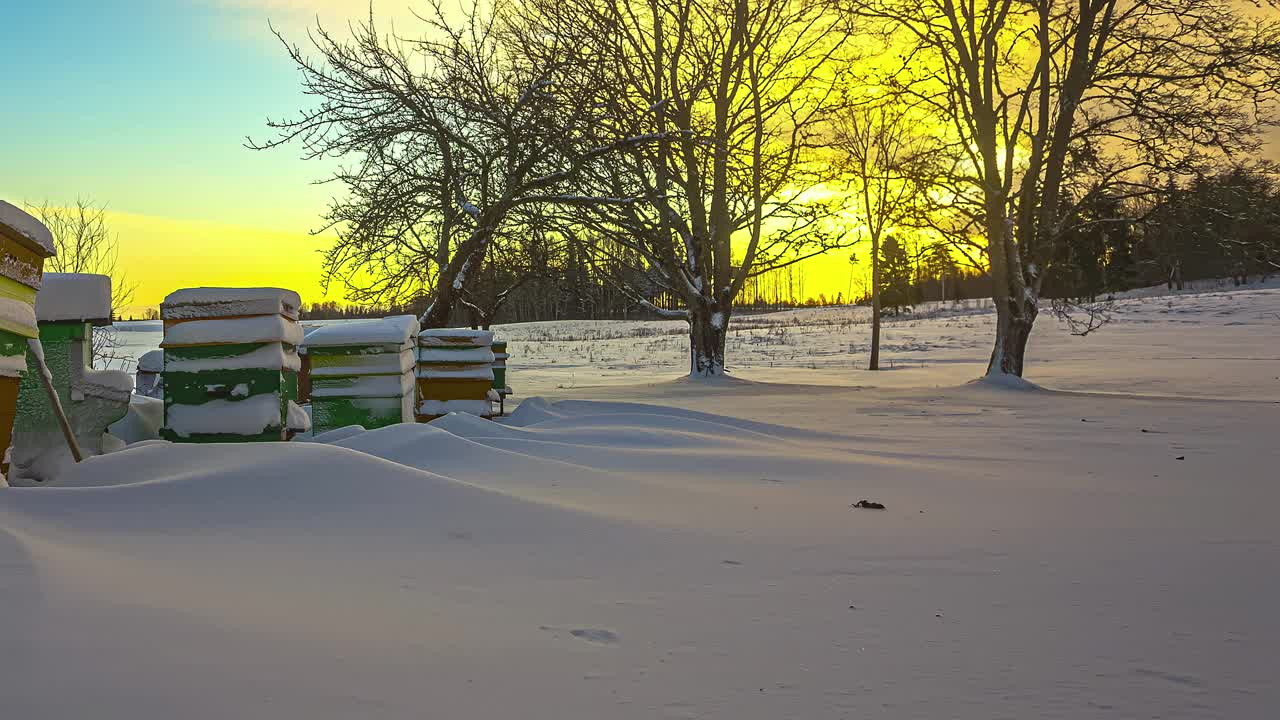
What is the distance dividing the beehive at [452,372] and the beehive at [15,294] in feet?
17.9

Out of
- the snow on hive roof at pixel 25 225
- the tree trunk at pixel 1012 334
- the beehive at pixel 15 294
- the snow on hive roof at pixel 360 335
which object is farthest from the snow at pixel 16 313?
the tree trunk at pixel 1012 334

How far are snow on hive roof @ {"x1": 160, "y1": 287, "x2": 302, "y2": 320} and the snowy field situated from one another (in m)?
1.14

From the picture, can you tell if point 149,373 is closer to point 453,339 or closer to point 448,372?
point 448,372

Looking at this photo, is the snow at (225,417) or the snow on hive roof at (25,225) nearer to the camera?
the snow on hive roof at (25,225)

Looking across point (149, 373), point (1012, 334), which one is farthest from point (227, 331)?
point (1012, 334)

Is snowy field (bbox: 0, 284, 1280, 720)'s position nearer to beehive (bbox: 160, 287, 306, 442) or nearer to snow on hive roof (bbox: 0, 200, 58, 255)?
beehive (bbox: 160, 287, 306, 442)

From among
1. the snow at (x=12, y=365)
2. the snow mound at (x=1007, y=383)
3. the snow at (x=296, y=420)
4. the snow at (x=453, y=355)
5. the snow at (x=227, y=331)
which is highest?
the snow at (x=227, y=331)

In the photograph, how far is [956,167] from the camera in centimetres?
1544

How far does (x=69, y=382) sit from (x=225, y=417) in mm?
1218

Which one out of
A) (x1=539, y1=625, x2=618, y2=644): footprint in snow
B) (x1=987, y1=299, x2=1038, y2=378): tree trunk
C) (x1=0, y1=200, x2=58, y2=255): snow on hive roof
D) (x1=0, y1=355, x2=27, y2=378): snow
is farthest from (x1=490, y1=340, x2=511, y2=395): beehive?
(x1=987, y1=299, x2=1038, y2=378): tree trunk

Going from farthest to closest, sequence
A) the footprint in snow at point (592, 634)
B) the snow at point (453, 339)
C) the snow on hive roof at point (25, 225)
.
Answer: the snow at point (453, 339) → the snow on hive roof at point (25, 225) → the footprint in snow at point (592, 634)

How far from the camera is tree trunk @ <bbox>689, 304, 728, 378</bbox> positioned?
16.5 m

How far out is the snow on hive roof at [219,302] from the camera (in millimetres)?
6250

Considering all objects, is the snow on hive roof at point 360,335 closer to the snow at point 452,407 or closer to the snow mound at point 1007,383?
the snow at point 452,407
